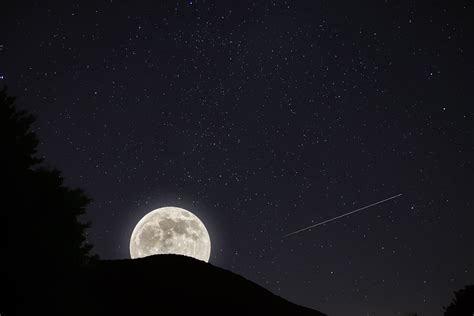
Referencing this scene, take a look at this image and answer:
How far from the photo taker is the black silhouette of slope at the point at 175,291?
1227 inches

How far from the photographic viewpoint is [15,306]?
901 centimetres

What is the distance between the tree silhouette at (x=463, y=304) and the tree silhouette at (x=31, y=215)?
15663 millimetres

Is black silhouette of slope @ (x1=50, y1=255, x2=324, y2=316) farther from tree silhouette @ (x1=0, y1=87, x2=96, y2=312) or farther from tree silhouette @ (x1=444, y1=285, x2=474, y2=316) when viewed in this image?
tree silhouette @ (x1=444, y1=285, x2=474, y2=316)

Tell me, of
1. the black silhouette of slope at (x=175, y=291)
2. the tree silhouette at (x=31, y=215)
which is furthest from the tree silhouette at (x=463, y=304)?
the black silhouette of slope at (x=175, y=291)

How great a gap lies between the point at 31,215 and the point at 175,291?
2800cm

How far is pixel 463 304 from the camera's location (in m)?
16.5

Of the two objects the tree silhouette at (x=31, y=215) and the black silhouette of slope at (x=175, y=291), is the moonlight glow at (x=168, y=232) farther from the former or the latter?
the tree silhouette at (x=31, y=215)

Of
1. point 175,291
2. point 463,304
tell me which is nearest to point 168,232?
point 175,291

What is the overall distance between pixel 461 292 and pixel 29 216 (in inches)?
698

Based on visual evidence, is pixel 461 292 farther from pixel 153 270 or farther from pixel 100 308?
pixel 153 270

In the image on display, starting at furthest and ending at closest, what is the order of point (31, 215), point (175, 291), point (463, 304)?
1. point (175, 291)
2. point (463, 304)
3. point (31, 215)

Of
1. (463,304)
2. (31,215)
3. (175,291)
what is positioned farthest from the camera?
(175,291)

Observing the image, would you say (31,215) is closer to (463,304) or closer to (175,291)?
(463,304)

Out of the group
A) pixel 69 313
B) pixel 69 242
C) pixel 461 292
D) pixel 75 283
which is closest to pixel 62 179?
pixel 69 242
